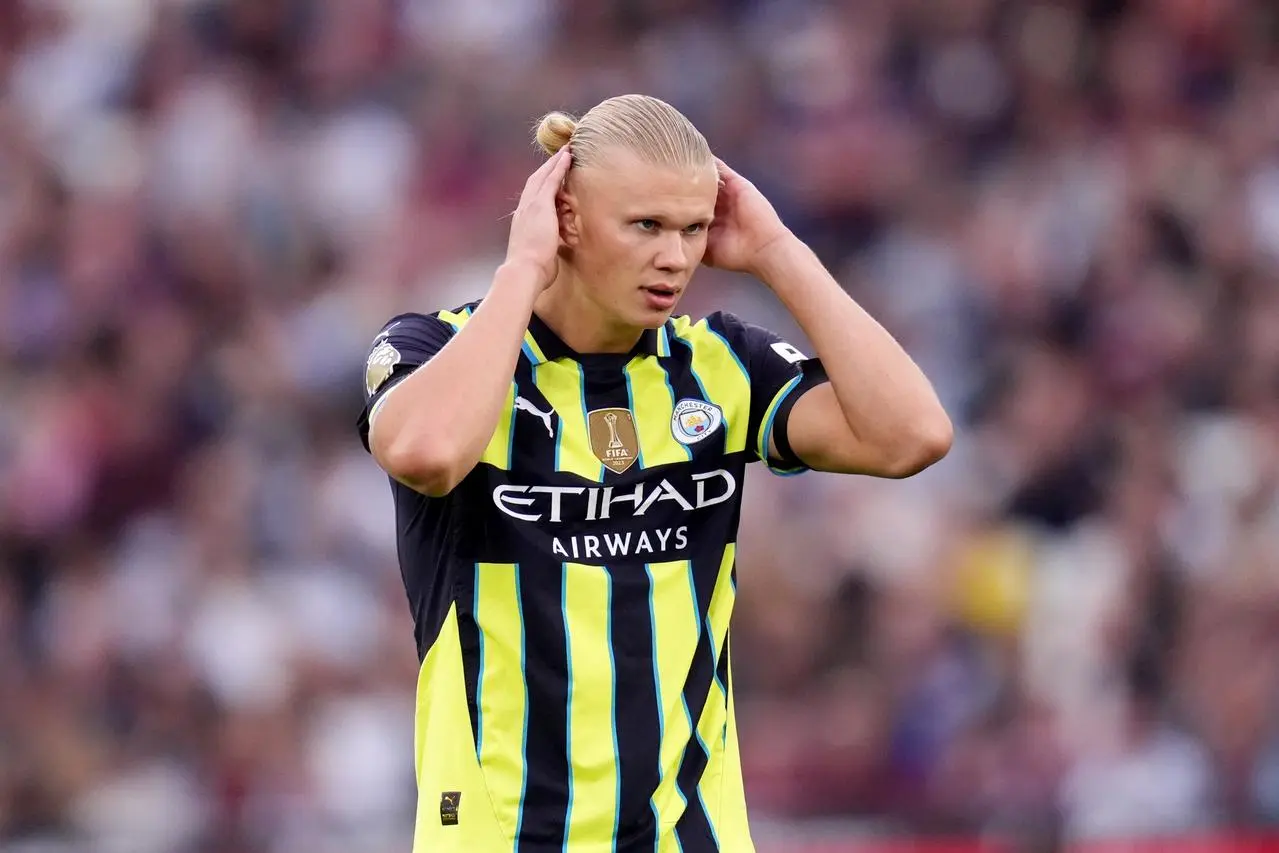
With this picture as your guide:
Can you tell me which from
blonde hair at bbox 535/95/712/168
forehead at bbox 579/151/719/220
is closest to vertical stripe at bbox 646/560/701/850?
forehead at bbox 579/151/719/220

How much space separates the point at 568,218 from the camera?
3.96 metres

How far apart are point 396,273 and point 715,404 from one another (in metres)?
5.95

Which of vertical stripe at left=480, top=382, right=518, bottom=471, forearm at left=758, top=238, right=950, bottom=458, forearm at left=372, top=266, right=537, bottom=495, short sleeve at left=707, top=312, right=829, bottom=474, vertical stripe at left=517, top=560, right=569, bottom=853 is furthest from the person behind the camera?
short sleeve at left=707, top=312, right=829, bottom=474

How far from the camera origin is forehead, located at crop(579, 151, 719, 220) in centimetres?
380

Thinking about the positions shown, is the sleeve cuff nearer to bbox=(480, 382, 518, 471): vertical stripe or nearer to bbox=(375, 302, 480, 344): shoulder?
bbox=(480, 382, 518, 471): vertical stripe

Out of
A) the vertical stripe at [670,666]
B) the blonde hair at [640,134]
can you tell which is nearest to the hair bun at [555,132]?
the blonde hair at [640,134]

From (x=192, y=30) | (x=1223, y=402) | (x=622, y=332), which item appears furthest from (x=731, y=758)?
(x=192, y=30)

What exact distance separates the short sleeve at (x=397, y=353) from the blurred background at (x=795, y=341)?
12.5 feet

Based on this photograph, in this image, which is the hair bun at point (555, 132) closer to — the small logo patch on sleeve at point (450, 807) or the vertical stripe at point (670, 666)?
the vertical stripe at point (670, 666)

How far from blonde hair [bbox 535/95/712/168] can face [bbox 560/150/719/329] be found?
0.02 metres

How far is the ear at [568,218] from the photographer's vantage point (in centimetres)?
393

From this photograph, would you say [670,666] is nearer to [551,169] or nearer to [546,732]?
[546,732]

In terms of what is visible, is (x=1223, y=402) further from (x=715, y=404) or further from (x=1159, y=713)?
(x=715, y=404)

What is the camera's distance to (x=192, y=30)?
1084 centimetres
